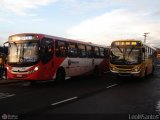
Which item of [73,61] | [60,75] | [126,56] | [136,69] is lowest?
[60,75]

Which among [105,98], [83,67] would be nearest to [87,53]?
[83,67]

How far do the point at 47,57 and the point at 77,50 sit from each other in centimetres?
514

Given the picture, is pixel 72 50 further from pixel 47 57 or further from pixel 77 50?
pixel 47 57

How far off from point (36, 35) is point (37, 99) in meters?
5.92

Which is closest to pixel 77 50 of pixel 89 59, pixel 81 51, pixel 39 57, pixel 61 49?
pixel 81 51

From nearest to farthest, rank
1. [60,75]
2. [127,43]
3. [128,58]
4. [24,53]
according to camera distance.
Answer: [24,53], [60,75], [128,58], [127,43]

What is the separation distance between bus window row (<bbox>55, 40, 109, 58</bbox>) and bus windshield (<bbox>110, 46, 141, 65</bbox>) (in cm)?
252

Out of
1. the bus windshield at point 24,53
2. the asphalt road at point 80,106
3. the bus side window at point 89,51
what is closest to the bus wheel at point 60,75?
the bus windshield at point 24,53

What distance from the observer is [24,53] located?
1784 centimetres

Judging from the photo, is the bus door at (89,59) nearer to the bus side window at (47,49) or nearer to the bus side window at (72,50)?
the bus side window at (72,50)

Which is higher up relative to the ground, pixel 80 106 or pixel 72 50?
pixel 72 50

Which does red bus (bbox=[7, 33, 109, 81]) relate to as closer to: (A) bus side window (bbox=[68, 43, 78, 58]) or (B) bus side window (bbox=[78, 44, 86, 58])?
(A) bus side window (bbox=[68, 43, 78, 58])

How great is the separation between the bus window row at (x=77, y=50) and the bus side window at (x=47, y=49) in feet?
2.44

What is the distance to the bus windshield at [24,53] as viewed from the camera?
17.7 m
